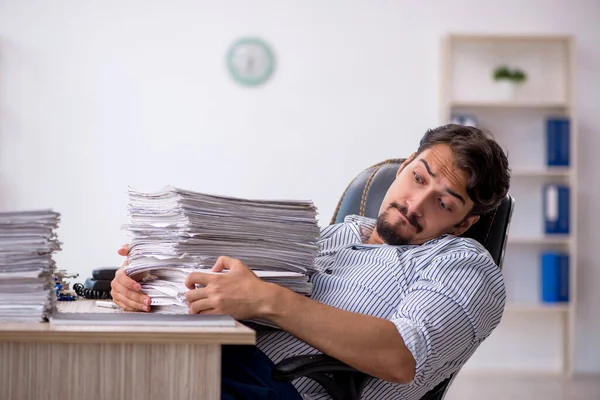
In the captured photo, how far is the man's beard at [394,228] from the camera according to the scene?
6.21ft

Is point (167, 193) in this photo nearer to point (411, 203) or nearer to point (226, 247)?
point (226, 247)

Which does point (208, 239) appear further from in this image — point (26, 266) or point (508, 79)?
point (508, 79)

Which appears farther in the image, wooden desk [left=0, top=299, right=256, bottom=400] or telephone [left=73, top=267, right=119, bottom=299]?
telephone [left=73, top=267, right=119, bottom=299]

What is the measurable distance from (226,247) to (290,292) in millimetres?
142

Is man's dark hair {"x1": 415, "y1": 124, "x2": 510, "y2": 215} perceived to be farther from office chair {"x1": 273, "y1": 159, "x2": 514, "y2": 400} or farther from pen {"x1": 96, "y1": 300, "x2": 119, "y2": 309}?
pen {"x1": 96, "y1": 300, "x2": 119, "y2": 309}

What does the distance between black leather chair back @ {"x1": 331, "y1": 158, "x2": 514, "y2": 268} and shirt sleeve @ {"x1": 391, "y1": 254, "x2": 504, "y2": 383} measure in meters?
0.23

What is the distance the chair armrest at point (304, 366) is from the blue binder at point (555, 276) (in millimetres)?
3434

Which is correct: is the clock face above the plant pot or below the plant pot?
above

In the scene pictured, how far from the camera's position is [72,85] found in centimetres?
458

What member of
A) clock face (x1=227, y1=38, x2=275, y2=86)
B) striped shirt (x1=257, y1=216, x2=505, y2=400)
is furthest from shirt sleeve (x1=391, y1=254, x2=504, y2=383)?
clock face (x1=227, y1=38, x2=275, y2=86)

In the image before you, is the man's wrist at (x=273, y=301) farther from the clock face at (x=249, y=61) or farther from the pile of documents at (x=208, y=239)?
the clock face at (x=249, y=61)

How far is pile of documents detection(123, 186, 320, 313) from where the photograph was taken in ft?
4.58

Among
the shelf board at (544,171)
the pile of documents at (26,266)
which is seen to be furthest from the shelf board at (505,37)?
the pile of documents at (26,266)

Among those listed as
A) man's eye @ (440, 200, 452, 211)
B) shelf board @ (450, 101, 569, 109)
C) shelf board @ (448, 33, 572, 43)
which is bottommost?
man's eye @ (440, 200, 452, 211)
